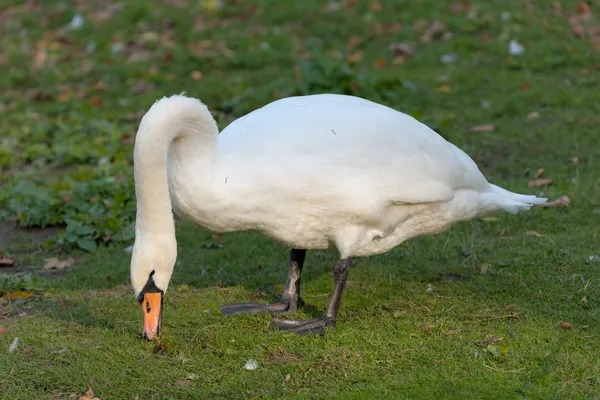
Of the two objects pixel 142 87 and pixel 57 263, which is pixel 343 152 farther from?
pixel 142 87

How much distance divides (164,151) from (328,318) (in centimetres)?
130

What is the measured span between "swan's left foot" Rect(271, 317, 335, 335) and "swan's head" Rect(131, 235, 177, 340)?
0.70 m

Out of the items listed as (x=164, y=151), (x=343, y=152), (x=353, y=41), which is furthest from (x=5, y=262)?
(x=353, y=41)

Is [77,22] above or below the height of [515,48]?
below

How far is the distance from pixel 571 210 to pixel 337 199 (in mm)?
2583

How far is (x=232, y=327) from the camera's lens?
5051 millimetres

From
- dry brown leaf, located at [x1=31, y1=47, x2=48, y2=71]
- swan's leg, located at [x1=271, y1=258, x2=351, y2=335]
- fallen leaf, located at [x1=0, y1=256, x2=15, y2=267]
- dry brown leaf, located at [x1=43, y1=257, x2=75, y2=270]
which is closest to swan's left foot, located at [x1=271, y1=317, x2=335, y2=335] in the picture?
swan's leg, located at [x1=271, y1=258, x2=351, y2=335]

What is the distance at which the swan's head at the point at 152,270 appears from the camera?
14.8ft

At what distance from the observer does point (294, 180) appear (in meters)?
4.58

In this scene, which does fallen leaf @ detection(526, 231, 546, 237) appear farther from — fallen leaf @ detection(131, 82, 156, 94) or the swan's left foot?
fallen leaf @ detection(131, 82, 156, 94)

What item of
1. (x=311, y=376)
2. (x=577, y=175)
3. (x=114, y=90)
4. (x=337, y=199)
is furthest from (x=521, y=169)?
(x=114, y=90)

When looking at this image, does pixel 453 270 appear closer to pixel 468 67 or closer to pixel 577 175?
pixel 577 175

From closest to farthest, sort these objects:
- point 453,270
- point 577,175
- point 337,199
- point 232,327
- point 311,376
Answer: point 311,376 → point 337,199 → point 232,327 → point 453,270 → point 577,175

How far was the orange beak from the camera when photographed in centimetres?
460
